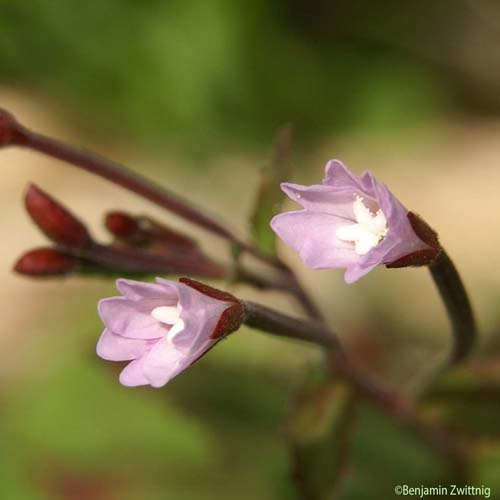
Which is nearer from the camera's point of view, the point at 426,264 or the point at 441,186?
the point at 426,264

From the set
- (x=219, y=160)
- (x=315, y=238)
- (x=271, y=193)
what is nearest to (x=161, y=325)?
(x=315, y=238)

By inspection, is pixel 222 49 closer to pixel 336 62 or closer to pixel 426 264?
pixel 336 62

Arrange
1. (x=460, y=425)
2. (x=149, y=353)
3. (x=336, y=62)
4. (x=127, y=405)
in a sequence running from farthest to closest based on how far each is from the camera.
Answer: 1. (x=336, y=62)
2. (x=127, y=405)
3. (x=460, y=425)
4. (x=149, y=353)

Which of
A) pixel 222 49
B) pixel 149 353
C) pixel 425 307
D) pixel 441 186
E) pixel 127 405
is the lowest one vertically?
pixel 149 353

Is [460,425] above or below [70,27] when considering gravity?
below

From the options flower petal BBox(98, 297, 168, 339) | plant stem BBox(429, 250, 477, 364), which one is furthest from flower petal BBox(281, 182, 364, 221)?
flower petal BBox(98, 297, 168, 339)

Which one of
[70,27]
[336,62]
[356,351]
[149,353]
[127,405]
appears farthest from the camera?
[336,62]

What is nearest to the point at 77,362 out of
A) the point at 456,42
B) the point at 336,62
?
Answer: the point at 336,62
